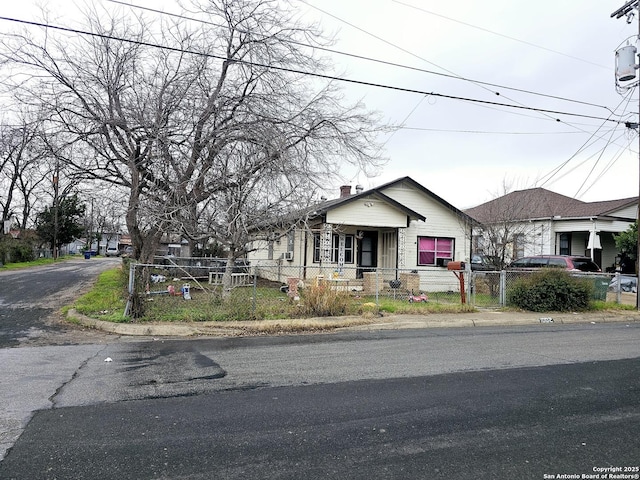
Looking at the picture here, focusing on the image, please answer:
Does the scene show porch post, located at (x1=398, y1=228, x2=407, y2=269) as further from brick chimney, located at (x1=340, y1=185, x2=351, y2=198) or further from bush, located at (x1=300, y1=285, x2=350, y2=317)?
bush, located at (x1=300, y1=285, x2=350, y2=317)

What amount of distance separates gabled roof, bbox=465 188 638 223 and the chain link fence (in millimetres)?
5143

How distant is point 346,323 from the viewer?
11453mm

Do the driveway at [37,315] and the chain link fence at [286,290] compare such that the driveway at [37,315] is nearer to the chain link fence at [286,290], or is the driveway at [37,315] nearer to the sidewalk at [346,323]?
the sidewalk at [346,323]

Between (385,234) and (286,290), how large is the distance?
640 cm

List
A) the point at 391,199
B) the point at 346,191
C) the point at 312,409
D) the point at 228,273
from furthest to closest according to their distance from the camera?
the point at 346,191, the point at 391,199, the point at 228,273, the point at 312,409

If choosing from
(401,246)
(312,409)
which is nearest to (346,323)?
(312,409)

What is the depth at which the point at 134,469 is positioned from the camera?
11.6 feet

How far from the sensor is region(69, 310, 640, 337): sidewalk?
9992 mm

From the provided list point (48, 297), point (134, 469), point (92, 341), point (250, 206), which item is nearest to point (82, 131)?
point (48, 297)

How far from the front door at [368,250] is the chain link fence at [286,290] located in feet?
4.33

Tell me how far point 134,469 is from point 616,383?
19.6 feet

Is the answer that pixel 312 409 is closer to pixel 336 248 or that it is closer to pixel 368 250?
pixel 336 248

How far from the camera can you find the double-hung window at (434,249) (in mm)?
21639

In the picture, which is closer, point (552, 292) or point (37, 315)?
point (37, 315)
